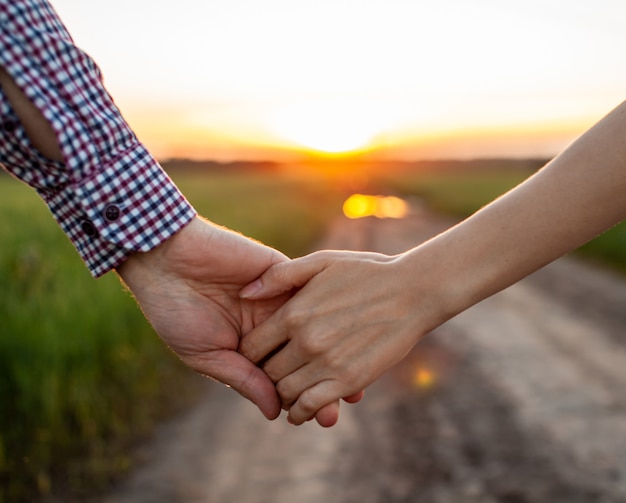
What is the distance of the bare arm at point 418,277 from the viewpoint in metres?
1.76

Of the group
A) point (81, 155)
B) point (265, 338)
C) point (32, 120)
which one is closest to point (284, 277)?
point (265, 338)

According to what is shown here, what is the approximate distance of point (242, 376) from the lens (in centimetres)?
235

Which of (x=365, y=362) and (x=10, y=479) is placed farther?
(x=10, y=479)

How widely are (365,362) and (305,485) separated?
126 centimetres

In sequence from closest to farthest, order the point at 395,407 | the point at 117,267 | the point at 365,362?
the point at 117,267 → the point at 365,362 → the point at 395,407

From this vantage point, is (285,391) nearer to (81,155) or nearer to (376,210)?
(81,155)

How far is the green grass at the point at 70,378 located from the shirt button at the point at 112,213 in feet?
6.00

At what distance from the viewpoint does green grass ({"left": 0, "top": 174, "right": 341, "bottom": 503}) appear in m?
3.25

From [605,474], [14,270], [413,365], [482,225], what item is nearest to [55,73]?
[482,225]

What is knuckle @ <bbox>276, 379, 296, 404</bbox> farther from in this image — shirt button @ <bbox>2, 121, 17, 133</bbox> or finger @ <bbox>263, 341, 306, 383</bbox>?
shirt button @ <bbox>2, 121, 17, 133</bbox>

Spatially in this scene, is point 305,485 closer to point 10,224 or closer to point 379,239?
point 10,224

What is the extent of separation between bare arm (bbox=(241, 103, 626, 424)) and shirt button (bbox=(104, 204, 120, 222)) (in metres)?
0.63

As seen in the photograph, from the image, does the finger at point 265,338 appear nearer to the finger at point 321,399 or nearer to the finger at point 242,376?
the finger at point 242,376

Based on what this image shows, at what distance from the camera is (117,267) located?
6.82ft
